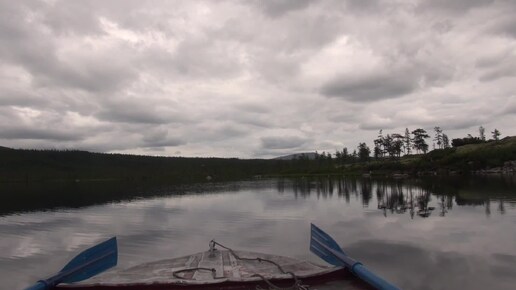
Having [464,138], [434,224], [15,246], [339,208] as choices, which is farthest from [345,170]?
[15,246]

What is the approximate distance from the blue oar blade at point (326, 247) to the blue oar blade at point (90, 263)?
8.62 metres

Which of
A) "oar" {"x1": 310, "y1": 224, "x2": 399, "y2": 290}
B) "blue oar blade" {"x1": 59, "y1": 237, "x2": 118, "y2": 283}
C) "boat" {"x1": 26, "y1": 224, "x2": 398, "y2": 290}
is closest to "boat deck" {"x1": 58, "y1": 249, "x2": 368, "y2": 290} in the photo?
"boat" {"x1": 26, "y1": 224, "x2": 398, "y2": 290}

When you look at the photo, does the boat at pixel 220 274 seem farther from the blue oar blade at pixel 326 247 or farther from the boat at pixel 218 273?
the blue oar blade at pixel 326 247

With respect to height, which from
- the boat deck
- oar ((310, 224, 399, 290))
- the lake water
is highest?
oar ((310, 224, 399, 290))

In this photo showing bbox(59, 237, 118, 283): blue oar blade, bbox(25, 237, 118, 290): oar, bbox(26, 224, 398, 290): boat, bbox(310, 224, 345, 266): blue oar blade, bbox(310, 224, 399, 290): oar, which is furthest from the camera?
bbox(310, 224, 345, 266): blue oar blade

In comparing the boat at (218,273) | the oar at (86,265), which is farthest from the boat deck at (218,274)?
the oar at (86,265)

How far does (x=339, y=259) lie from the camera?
1405cm

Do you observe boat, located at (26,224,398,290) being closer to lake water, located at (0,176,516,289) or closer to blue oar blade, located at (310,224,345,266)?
blue oar blade, located at (310,224,345,266)

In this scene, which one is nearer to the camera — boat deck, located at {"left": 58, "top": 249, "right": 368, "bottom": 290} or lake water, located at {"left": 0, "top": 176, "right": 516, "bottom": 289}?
boat deck, located at {"left": 58, "top": 249, "right": 368, "bottom": 290}

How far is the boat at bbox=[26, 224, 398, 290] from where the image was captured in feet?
38.2

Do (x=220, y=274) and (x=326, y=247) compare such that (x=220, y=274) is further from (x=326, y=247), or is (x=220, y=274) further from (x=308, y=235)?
(x=308, y=235)

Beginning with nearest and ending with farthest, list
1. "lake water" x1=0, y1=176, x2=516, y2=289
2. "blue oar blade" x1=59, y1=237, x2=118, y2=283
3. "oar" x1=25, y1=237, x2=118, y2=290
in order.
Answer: "oar" x1=25, y1=237, x2=118, y2=290 < "blue oar blade" x1=59, y1=237, x2=118, y2=283 < "lake water" x1=0, y1=176, x2=516, y2=289

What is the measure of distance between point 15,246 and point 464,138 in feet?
688

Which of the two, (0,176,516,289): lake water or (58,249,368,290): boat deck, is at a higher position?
(58,249,368,290): boat deck
